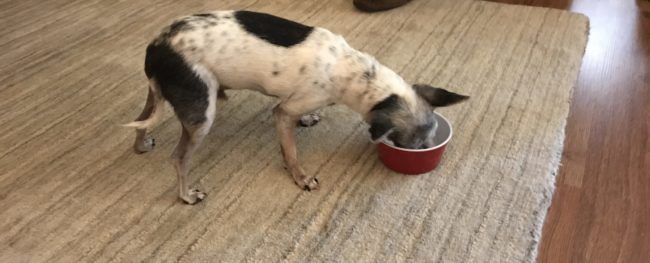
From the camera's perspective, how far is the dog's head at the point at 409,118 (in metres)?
1.72

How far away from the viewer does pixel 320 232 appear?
1.72 metres

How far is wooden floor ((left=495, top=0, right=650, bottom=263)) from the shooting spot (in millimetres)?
1698

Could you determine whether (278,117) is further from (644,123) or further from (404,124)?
(644,123)

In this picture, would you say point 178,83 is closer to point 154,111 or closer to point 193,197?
point 154,111

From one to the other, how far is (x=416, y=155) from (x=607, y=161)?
798mm

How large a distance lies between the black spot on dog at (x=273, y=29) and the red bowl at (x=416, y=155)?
1.60 ft

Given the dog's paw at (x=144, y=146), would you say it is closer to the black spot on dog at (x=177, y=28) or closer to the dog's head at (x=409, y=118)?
the black spot on dog at (x=177, y=28)

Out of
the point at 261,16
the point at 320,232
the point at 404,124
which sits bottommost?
the point at 320,232

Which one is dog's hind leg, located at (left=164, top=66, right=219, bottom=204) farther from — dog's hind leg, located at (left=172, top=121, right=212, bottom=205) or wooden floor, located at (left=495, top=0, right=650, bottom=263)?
wooden floor, located at (left=495, top=0, right=650, bottom=263)

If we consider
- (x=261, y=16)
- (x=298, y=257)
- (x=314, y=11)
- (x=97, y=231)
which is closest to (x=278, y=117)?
(x=261, y=16)

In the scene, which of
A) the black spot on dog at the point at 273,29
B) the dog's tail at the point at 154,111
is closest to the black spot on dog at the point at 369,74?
the black spot on dog at the point at 273,29

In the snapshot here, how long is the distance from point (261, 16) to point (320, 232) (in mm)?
749

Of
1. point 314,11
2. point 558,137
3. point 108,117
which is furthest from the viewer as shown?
point 314,11

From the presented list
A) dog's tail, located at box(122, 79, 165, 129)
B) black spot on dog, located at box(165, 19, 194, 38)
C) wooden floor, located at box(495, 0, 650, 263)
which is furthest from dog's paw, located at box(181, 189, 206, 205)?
wooden floor, located at box(495, 0, 650, 263)
